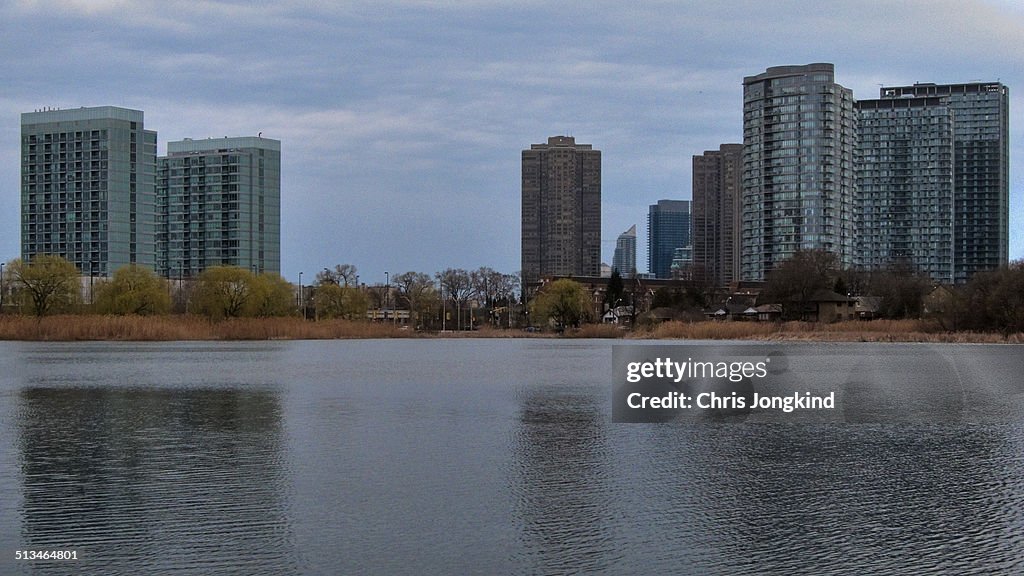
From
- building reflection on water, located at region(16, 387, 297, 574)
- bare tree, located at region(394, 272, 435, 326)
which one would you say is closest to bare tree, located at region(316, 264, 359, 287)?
bare tree, located at region(394, 272, 435, 326)

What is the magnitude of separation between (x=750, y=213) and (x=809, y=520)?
185 m

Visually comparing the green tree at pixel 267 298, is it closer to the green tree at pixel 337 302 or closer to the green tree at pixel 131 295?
the green tree at pixel 131 295

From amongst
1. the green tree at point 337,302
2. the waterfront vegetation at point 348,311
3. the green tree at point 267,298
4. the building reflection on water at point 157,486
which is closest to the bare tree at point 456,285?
the waterfront vegetation at point 348,311

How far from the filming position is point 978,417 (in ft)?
76.7

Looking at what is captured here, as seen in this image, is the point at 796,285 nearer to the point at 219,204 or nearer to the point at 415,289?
the point at 415,289

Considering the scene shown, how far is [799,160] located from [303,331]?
380 ft

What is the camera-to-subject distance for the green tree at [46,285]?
292 feet

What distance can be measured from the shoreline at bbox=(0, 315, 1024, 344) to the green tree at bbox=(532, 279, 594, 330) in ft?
84.3

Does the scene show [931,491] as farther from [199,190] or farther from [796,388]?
[199,190]

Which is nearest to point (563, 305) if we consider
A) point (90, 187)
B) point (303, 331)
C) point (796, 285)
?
point (796, 285)

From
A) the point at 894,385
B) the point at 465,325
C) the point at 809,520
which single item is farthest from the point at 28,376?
the point at 465,325

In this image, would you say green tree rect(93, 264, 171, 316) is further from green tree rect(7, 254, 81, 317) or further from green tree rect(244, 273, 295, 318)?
green tree rect(244, 273, 295, 318)

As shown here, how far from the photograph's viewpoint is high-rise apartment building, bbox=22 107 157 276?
16738cm

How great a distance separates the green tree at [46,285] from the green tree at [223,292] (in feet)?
33.9
